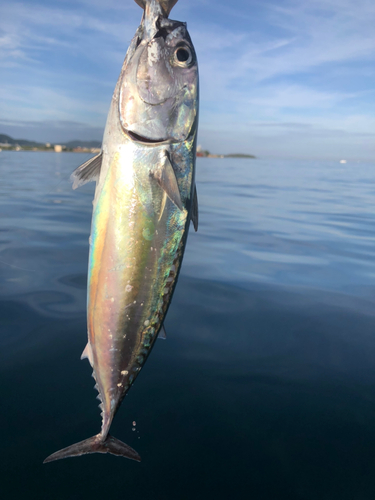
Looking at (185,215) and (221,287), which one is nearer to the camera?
(185,215)

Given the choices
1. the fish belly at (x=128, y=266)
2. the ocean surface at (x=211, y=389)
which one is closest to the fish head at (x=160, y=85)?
the fish belly at (x=128, y=266)

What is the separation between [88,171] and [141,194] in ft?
1.31

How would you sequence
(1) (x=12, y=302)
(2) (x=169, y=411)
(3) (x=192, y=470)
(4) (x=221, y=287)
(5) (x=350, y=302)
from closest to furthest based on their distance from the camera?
(3) (x=192, y=470), (2) (x=169, y=411), (1) (x=12, y=302), (5) (x=350, y=302), (4) (x=221, y=287)

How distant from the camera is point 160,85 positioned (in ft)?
6.70

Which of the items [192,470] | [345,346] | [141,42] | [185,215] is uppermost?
[141,42]

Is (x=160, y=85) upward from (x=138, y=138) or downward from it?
upward

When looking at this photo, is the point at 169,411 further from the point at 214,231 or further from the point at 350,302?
the point at 214,231

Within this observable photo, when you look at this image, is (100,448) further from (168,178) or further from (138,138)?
(138,138)

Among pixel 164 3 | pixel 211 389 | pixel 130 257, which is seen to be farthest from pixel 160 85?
pixel 211 389

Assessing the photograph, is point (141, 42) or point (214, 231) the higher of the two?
point (141, 42)

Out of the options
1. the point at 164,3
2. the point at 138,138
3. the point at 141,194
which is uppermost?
the point at 164,3

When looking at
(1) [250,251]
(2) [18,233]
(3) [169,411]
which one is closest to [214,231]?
(1) [250,251]

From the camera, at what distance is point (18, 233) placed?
824 cm

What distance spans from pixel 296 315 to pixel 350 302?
1089 mm
